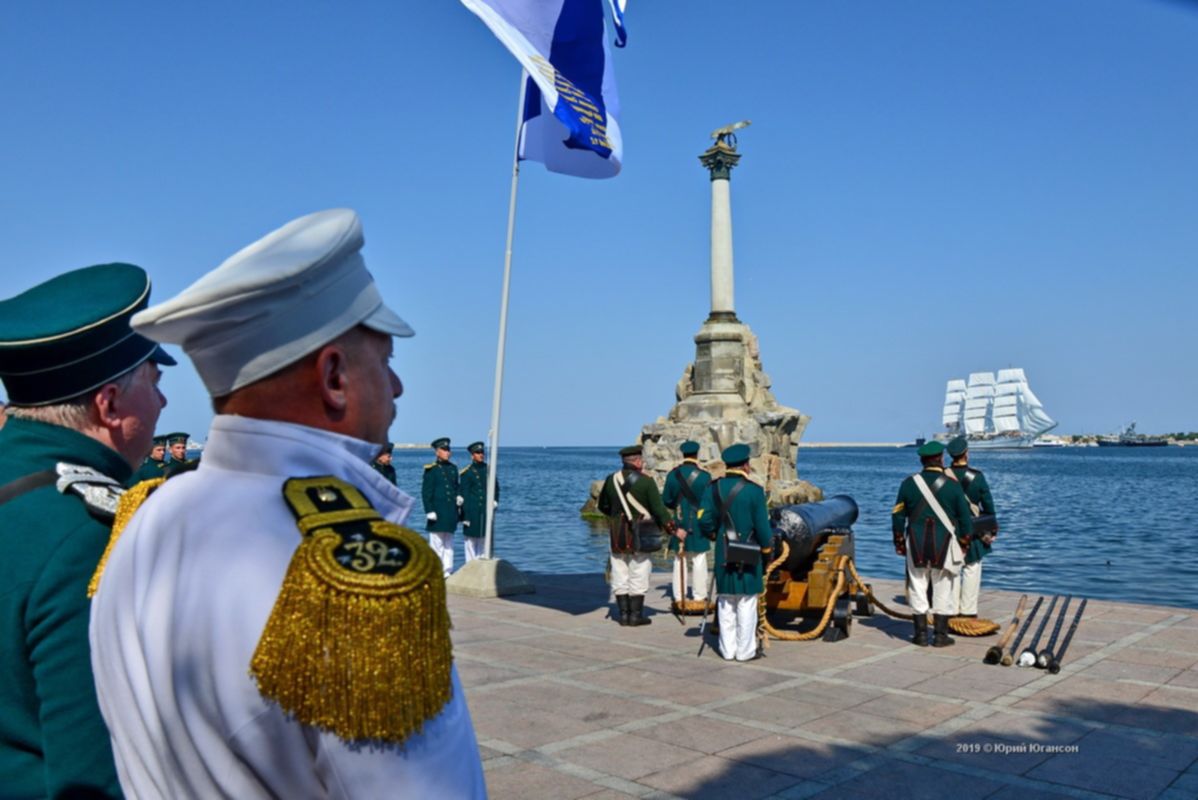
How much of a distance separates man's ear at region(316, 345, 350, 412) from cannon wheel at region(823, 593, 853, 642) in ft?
28.8

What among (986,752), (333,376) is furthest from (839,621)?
(333,376)

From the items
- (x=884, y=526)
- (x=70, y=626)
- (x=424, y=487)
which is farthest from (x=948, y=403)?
(x=70, y=626)

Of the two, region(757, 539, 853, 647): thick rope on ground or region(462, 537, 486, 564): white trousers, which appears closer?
region(757, 539, 853, 647): thick rope on ground

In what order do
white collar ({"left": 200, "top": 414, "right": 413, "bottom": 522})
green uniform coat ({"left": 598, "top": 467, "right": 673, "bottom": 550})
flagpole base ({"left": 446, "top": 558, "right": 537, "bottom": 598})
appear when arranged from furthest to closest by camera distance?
flagpole base ({"left": 446, "top": 558, "right": 537, "bottom": 598}) < green uniform coat ({"left": 598, "top": 467, "right": 673, "bottom": 550}) < white collar ({"left": 200, "top": 414, "right": 413, "bottom": 522})

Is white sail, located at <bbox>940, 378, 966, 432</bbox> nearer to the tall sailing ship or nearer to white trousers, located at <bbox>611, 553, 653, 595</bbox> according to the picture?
the tall sailing ship

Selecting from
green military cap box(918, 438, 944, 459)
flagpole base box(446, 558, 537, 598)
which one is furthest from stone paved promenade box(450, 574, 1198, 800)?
green military cap box(918, 438, 944, 459)

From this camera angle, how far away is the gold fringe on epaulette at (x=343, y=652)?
119 cm

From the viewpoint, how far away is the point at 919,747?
5973 mm

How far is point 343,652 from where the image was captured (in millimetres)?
1210

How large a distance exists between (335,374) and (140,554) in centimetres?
39

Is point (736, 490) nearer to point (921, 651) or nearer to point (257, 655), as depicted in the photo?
point (921, 651)

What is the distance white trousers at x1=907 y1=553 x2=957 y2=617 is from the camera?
30.2 ft

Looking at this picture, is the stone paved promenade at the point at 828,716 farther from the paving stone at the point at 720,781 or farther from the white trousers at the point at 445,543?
the white trousers at the point at 445,543

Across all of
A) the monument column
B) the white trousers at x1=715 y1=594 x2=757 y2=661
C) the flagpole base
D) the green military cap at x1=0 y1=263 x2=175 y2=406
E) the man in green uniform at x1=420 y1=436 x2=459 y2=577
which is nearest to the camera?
the green military cap at x1=0 y1=263 x2=175 y2=406
